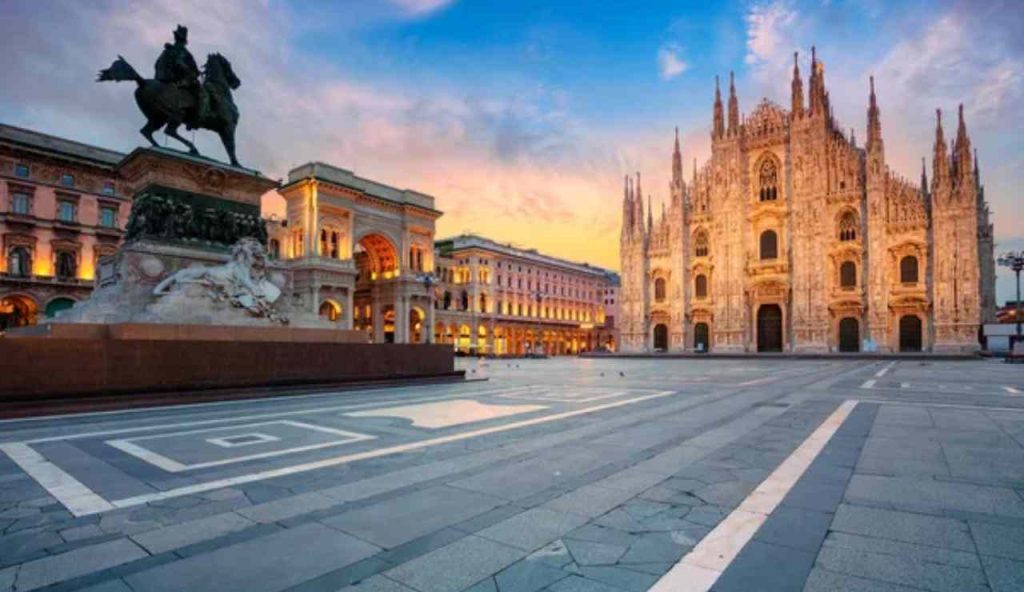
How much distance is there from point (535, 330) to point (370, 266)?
97.6 feet

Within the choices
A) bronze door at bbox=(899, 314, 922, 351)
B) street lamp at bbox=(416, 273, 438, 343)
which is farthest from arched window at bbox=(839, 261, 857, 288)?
street lamp at bbox=(416, 273, 438, 343)

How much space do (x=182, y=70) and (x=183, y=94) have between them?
25.5 inches

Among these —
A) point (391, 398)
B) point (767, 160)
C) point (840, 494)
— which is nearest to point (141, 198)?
point (391, 398)

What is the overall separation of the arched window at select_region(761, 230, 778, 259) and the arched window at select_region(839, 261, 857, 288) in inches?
225

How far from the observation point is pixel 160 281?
13688 mm

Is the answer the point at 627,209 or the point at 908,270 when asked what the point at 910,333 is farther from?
the point at 627,209

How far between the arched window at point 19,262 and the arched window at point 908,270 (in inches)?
2742

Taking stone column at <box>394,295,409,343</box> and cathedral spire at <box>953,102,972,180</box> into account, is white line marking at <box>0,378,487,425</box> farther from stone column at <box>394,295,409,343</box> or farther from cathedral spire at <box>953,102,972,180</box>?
cathedral spire at <box>953,102,972,180</box>

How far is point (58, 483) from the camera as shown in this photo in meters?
5.12

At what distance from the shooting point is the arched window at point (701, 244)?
5688 cm

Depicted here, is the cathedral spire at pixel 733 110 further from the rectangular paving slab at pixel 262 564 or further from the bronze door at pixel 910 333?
the rectangular paving slab at pixel 262 564

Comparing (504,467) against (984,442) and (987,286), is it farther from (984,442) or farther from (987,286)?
(987,286)

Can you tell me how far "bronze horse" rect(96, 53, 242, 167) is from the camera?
14.6m

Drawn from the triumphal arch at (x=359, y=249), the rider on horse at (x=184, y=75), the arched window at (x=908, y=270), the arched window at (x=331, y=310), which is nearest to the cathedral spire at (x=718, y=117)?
the arched window at (x=908, y=270)
